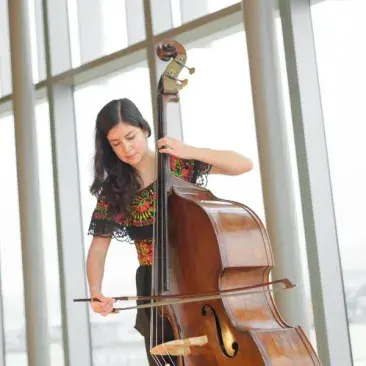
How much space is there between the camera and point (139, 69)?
4301 millimetres

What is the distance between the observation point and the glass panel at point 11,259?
196 inches

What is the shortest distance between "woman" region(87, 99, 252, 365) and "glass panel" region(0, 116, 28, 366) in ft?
8.74

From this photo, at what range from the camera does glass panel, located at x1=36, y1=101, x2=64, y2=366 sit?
461 centimetres

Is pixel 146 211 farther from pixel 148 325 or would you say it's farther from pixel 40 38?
pixel 40 38

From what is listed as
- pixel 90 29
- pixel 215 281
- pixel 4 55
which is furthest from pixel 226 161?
pixel 4 55

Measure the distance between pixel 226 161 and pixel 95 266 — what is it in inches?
20.4

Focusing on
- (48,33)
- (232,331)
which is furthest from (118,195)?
(48,33)

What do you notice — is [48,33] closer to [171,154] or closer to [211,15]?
[211,15]

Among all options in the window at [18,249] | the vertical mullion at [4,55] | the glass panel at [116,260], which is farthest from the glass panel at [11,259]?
the glass panel at [116,260]

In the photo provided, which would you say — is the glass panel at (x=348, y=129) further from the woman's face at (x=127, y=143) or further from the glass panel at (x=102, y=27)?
the woman's face at (x=127, y=143)

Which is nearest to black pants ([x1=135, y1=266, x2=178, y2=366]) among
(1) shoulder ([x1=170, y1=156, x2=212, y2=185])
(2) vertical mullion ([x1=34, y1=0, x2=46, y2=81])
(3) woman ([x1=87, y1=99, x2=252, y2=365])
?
(3) woman ([x1=87, y1=99, x2=252, y2=365])

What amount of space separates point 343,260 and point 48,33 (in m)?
2.33

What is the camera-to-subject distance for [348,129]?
→ 333cm

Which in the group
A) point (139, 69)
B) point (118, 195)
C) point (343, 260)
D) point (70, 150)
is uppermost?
point (139, 69)
